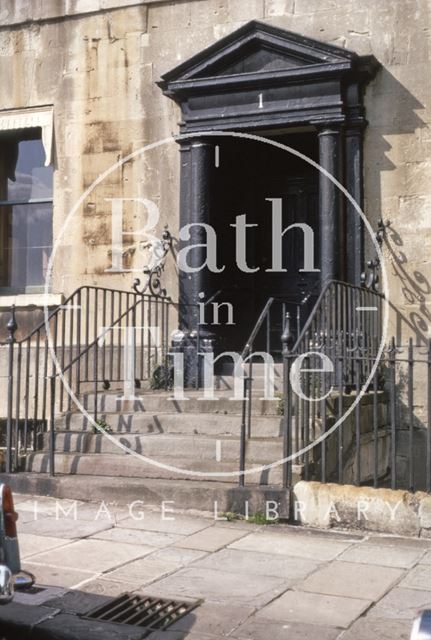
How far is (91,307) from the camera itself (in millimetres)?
10484

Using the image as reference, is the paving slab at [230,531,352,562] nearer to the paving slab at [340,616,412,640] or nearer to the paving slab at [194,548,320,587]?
the paving slab at [194,548,320,587]

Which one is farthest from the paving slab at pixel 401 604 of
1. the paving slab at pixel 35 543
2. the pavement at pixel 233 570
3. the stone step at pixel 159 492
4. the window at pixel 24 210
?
the window at pixel 24 210

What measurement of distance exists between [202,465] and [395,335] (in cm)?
282

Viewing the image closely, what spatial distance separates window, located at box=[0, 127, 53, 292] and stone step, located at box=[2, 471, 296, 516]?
3876 millimetres

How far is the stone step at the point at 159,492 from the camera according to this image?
6.87 meters

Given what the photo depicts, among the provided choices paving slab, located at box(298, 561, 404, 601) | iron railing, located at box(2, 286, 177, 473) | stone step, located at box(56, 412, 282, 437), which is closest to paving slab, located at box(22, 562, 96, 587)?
paving slab, located at box(298, 561, 404, 601)

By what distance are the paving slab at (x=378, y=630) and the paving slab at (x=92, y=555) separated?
181cm

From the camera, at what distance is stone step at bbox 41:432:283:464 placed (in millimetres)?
7430

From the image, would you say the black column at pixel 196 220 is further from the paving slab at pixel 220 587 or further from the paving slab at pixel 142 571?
the paving slab at pixel 220 587

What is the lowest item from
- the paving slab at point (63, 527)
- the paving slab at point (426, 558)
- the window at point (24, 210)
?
the paving slab at point (426, 558)

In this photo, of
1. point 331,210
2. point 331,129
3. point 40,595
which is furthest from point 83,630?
point 331,129

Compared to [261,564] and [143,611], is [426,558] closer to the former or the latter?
[261,564]

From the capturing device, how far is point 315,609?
Result: 184 inches

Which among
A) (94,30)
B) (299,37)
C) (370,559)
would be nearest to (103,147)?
(94,30)
